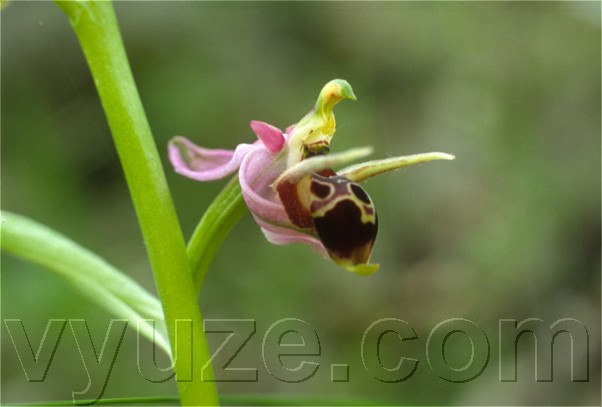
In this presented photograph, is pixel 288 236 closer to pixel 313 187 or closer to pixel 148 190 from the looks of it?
pixel 313 187

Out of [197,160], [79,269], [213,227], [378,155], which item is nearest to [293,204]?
[213,227]

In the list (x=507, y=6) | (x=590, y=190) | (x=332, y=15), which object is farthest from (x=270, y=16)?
(x=590, y=190)

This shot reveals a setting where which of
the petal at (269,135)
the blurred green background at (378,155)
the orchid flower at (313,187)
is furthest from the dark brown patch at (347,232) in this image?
the blurred green background at (378,155)

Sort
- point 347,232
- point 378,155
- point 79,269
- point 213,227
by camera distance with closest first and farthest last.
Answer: point 347,232 < point 213,227 < point 79,269 < point 378,155

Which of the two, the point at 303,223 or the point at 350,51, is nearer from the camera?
the point at 303,223

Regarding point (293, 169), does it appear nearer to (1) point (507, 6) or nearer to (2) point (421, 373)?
(2) point (421, 373)

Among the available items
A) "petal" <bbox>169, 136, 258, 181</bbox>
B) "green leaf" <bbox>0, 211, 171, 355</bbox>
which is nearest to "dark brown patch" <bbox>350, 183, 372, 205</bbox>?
"petal" <bbox>169, 136, 258, 181</bbox>
